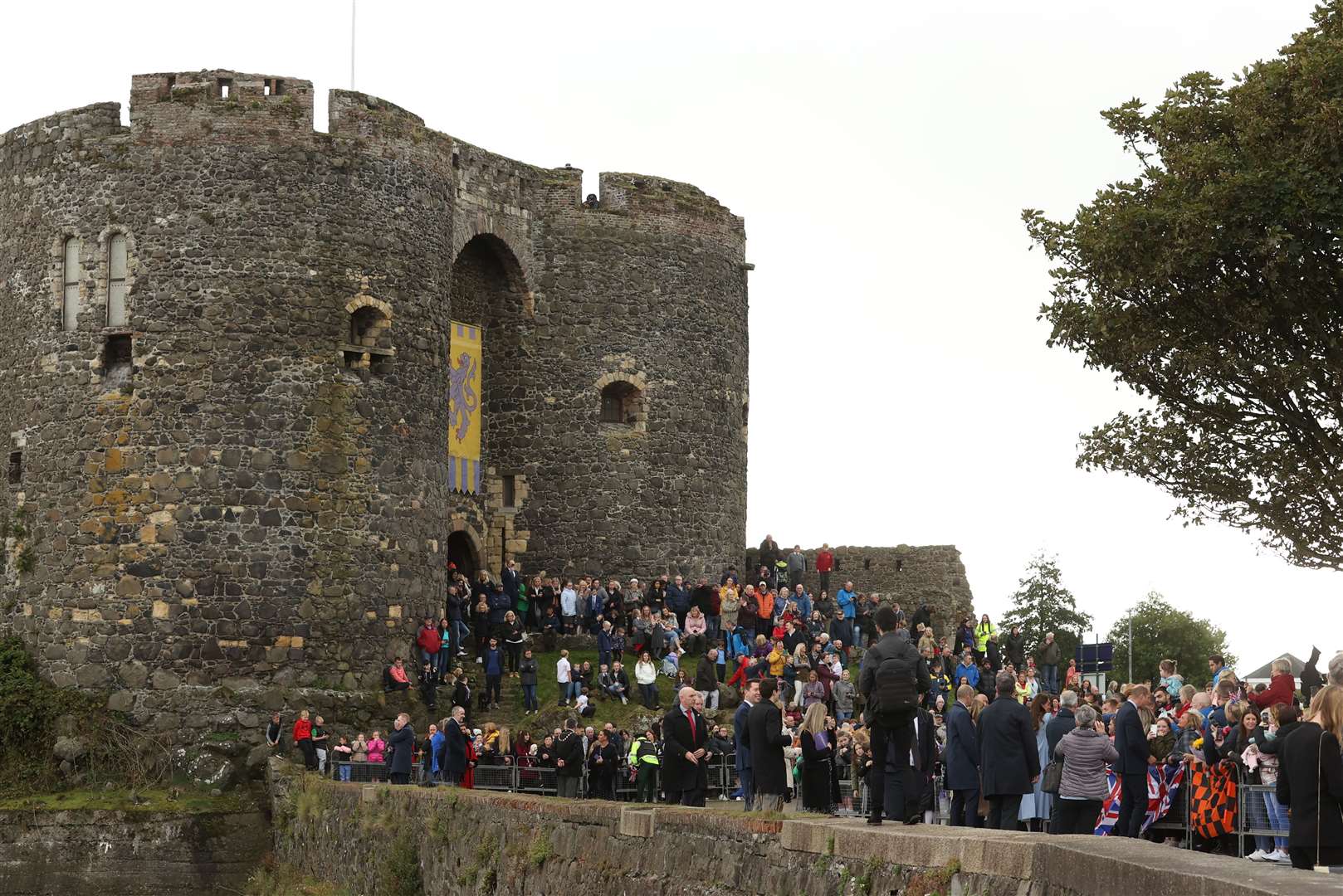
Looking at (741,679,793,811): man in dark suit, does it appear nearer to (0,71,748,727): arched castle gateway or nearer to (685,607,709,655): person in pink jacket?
(0,71,748,727): arched castle gateway

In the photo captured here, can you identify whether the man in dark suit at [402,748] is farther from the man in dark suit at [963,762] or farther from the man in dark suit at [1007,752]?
the man in dark suit at [1007,752]

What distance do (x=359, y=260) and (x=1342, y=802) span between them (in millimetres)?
23268

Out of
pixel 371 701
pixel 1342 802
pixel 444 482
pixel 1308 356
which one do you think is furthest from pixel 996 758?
pixel 444 482

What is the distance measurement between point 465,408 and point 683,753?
19328 millimetres

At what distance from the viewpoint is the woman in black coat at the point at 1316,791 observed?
1205 cm

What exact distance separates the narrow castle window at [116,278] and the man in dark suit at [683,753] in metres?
15.6

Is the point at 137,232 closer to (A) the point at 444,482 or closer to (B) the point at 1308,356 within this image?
(A) the point at 444,482

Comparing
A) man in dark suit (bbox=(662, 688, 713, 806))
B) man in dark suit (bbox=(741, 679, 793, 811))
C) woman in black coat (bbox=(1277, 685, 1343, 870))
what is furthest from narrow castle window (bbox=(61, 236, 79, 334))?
woman in black coat (bbox=(1277, 685, 1343, 870))

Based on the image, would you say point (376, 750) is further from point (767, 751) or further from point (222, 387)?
point (767, 751)

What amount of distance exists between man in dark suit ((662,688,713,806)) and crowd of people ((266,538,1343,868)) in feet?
0.06

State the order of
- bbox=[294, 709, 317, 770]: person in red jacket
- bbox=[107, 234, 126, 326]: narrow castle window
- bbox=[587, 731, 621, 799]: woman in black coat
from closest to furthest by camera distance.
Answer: bbox=[587, 731, 621, 799]: woman in black coat → bbox=[294, 709, 317, 770]: person in red jacket → bbox=[107, 234, 126, 326]: narrow castle window

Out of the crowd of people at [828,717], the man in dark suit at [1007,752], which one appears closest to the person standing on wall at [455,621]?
the crowd of people at [828,717]

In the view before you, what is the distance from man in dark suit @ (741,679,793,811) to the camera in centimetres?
1766

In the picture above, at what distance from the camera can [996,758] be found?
17.3m
